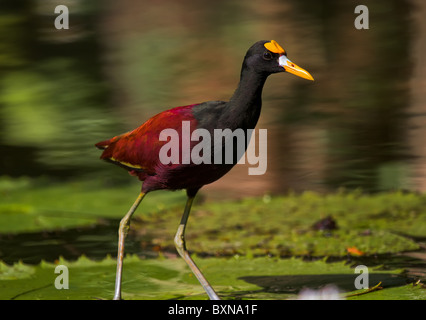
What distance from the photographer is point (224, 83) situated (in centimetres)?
929

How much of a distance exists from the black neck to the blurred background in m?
2.80

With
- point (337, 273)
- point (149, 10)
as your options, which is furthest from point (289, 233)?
point (149, 10)

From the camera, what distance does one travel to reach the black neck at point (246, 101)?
11.9ft

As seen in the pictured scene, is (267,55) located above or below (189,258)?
above

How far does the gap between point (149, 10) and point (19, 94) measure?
11.4ft

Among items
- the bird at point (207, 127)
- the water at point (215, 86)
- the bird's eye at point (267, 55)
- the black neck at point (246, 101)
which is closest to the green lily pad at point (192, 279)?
the bird at point (207, 127)

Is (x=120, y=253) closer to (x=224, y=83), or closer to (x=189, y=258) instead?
(x=189, y=258)

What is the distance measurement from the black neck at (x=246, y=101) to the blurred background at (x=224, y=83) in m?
2.80

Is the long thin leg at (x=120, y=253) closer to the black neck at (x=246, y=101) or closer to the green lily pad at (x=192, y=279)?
the green lily pad at (x=192, y=279)

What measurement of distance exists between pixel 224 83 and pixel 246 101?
5659mm

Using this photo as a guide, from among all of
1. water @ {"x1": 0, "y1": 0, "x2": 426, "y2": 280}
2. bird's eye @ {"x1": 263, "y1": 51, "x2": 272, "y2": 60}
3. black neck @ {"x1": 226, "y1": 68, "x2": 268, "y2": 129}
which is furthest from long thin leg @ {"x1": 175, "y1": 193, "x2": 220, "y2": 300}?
water @ {"x1": 0, "y1": 0, "x2": 426, "y2": 280}

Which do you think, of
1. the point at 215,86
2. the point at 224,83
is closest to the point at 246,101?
the point at 215,86

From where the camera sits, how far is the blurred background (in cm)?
695

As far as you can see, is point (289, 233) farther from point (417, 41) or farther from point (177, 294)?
point (417, 41)
